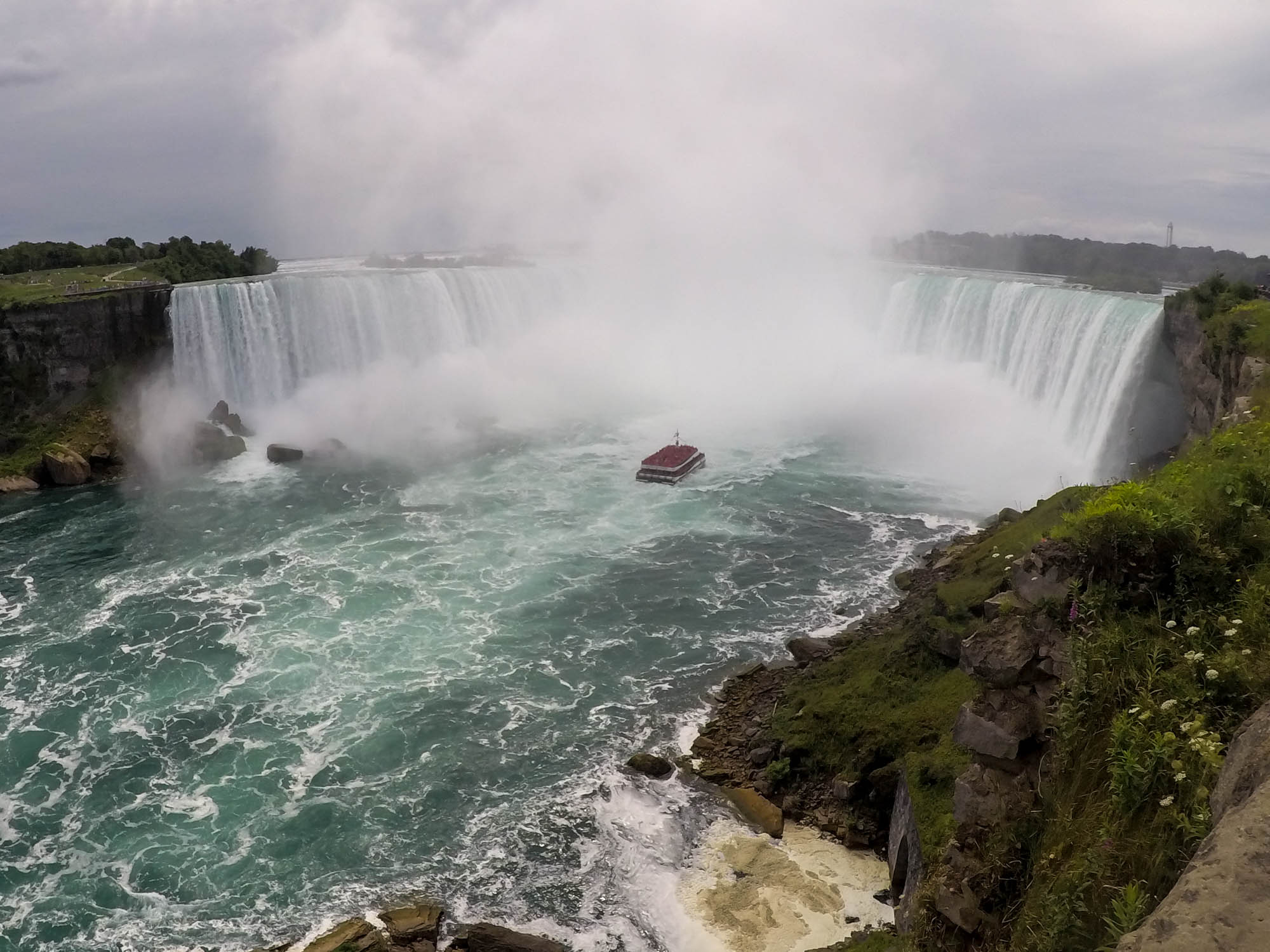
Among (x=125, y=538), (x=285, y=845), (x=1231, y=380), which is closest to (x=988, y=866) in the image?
(x=285, y=845)

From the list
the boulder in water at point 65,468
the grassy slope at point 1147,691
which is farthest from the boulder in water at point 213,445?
the grassy slope at point 1147,691

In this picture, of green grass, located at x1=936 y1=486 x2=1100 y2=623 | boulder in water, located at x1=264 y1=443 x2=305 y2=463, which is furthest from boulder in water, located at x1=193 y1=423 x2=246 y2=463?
green grass, located at x1=936 y1=486 x2=1100 y2=623

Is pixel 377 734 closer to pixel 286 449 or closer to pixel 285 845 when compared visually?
pixel 285 845

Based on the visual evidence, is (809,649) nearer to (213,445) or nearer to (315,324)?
(213,445)

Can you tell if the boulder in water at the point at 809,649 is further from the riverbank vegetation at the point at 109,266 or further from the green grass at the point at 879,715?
the riverbank vegetation at the point at 109,266

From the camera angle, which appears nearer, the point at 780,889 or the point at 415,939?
the point at 415,939

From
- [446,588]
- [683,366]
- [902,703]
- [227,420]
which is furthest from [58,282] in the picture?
[902,703]
